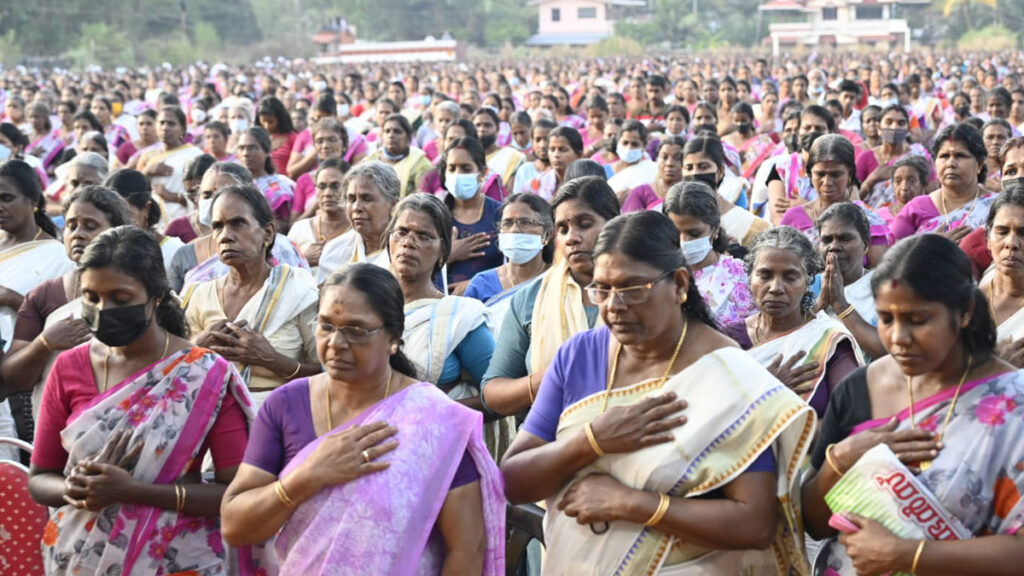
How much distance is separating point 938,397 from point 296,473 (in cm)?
138

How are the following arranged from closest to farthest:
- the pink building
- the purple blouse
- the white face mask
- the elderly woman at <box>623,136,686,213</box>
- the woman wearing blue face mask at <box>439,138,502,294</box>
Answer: the purple blouse
the white face mask
the woman wearing blue face mask at <box>439,138,502,294</box>
the elderly woman at <box>623,136,686,213</box>
the pink building

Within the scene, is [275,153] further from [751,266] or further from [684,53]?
[684,53]

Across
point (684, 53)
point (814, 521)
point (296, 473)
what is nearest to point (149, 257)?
point (296, 473)

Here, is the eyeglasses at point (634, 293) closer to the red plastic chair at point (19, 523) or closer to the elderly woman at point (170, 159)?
the red plastic chair at point (19, 523)

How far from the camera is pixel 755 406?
2646mm

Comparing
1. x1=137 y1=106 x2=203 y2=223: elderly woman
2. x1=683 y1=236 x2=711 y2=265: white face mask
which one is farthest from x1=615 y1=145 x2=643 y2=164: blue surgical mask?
x1=683 y1=236 x2=711 y2=265: white face mask

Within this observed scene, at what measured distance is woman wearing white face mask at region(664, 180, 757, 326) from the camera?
4.33 metres

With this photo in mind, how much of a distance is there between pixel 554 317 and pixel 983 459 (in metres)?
1.54

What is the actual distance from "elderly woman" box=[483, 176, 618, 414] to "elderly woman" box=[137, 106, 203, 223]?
5372 millimetres

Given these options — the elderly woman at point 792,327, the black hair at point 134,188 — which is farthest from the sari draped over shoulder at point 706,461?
the black hair at point 134,188

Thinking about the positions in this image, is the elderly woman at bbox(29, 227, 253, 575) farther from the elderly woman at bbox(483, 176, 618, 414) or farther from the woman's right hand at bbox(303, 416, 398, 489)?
the elderly woman at bbox(483, 176, 618, 414)

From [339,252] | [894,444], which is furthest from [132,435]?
[339,252]

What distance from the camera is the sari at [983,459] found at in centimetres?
248

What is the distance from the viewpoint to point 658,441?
2658 mm
